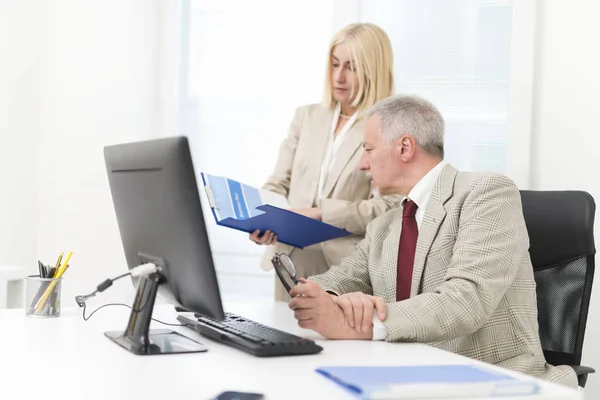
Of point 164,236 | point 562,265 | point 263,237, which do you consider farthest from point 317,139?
point 164,236

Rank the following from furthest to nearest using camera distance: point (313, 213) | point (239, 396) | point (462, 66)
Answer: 1. point (462, 66)
2. point (313, 213)
3. point (239, 396)

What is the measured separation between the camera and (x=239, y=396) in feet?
3.56

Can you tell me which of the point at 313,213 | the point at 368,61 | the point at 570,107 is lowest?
the point at 313,213

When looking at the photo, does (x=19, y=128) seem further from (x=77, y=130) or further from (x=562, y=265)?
(x=562, y=265)

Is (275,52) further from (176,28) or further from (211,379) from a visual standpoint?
(211,379)

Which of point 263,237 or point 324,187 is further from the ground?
point 324,187

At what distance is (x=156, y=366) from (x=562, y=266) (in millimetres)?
1238

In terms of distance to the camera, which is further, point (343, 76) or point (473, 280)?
point (343, 76)

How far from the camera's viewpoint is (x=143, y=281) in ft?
5.04

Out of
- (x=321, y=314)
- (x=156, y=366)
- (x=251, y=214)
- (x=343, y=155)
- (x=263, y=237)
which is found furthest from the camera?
(x=343, y=155)

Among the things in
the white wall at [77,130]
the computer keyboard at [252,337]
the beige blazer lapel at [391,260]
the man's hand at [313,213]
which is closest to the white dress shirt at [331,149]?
the man's hand at [313,213]

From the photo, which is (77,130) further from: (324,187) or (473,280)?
(473,280)

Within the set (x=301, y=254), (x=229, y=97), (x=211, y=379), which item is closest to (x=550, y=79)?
(x=301, y=254)

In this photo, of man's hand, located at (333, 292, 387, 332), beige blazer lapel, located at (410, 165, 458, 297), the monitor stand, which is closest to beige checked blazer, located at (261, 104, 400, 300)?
beige blazer lapel, located at (410, 165, 458, 297)
